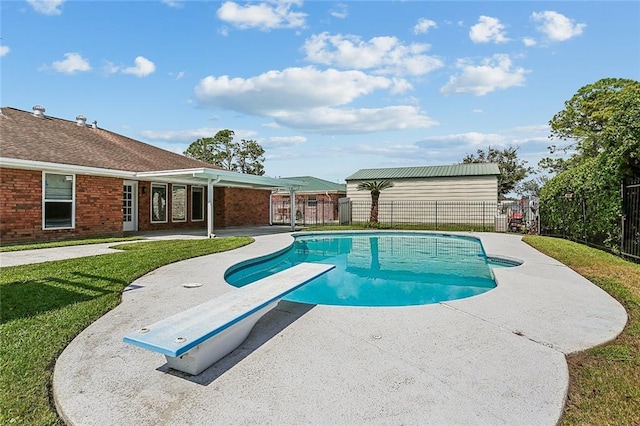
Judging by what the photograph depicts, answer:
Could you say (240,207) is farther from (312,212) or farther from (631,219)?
(631,219)

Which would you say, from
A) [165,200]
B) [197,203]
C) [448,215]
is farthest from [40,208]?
[448,215]

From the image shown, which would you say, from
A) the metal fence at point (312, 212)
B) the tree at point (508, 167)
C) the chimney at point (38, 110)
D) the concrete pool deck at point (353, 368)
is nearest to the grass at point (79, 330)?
the concrete pool deck at point (353, 368)

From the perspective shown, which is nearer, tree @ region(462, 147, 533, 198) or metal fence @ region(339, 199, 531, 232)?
metal fence @ region(339, 199, 531, 232)

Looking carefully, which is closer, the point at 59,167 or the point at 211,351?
the point at 211,351

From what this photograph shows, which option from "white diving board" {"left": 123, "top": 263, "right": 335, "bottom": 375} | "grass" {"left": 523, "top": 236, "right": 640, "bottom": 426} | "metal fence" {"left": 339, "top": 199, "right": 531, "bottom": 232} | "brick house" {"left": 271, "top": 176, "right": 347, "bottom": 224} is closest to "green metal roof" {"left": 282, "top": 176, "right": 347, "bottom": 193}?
"brick house" {"left": 271, "top": 176, "right": 347, "bottom": 224}

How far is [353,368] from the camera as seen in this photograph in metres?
2.84

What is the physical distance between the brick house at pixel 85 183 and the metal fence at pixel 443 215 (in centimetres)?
655

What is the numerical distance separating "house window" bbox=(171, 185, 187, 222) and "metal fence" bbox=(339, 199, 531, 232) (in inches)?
377

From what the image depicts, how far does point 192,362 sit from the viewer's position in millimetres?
2754

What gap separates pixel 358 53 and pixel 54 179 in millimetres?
10629

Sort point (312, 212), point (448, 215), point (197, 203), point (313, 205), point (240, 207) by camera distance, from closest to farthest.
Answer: point (197, 203)
point (240, 207)
point (448, 215)
point (312, 212)
point (313, 205)

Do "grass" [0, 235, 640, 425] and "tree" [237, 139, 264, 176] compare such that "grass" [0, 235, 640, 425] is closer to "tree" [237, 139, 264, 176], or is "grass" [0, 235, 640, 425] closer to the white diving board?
the white diving board

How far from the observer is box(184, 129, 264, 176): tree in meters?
37.5

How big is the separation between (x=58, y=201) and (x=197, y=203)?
7.09 m
